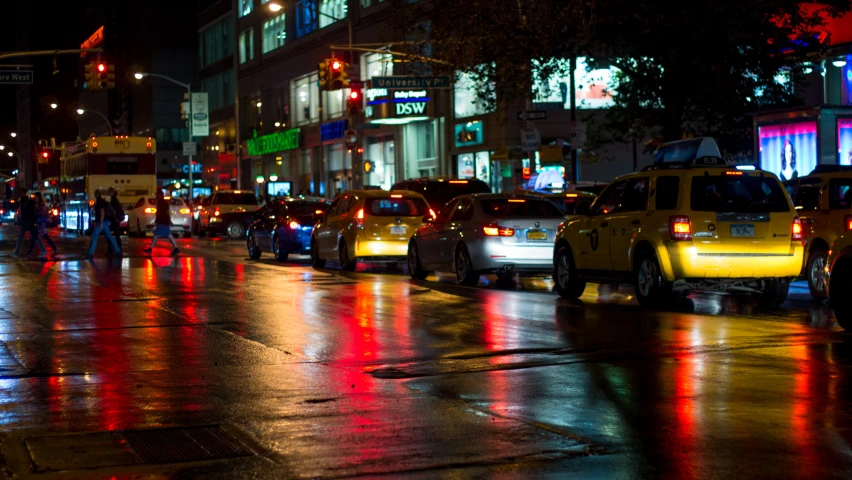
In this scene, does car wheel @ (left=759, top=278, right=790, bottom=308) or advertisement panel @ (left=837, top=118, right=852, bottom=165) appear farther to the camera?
advertisement panel @ (left=837, top=118, right=852, bottom=165)

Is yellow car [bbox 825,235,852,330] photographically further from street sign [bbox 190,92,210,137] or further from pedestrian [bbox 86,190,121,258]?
street sign [bbox 190,92,210,137]

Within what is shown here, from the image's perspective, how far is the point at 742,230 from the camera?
16.0m

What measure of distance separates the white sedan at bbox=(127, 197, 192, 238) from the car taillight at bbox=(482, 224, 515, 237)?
1160 inches

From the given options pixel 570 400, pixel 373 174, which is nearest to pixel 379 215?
pixel 570 400

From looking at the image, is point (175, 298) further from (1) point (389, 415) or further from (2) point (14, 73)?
(2) point (14, 73)

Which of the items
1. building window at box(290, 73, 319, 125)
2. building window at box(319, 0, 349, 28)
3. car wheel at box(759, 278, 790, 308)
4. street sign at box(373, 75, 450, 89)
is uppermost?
building window at box(319, 0, 349, 28)

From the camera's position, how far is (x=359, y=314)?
15664 millimetres

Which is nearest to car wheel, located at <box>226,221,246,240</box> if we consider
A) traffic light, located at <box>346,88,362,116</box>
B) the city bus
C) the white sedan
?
the white sedan

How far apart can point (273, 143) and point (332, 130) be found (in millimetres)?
12575

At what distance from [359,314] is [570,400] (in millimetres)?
6928

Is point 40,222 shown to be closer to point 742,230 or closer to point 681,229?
point 681,229

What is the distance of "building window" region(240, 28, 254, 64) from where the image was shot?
84.3m

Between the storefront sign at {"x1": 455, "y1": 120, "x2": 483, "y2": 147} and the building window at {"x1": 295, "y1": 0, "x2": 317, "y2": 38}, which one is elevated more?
the building window at {"x1": 295, "y1": 0, "x2": 317, "y2": 38}

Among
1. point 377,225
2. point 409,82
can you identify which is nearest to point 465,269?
point 377,225
